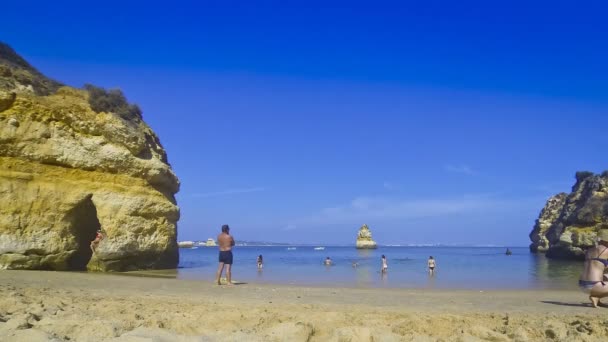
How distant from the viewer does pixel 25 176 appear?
16172 mm

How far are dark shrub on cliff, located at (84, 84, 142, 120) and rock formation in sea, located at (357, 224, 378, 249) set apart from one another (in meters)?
82.3

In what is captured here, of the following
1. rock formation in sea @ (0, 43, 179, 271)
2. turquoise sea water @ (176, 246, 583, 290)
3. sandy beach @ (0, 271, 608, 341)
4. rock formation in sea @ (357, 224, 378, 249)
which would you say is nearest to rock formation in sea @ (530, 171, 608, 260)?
turquoise sea water @ (176, 246, 583, 290)

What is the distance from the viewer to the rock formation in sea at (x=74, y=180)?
15.9 metres

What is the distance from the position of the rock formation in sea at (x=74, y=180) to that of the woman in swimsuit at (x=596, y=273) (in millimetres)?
15308

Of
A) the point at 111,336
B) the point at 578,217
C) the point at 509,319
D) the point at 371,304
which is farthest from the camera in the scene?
the point at 578,217

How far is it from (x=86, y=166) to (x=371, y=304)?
13.1 m

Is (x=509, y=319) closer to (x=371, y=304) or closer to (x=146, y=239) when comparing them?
(x=371, y=304)

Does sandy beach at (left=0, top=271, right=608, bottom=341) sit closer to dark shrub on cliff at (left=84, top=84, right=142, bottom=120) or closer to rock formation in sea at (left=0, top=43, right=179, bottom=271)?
rock formation in sea at (left=0, top=43, right=179, bottom=271)

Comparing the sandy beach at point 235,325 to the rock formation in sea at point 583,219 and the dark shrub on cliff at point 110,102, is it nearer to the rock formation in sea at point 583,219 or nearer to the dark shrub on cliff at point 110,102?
the dark shrub on cliff at point 110,102

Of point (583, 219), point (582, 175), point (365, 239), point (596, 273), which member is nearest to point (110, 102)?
point (596, 273)

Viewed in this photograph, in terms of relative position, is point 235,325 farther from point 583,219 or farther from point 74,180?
point 583,219

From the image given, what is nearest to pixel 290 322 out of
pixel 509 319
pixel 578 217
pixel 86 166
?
pixel 509 319

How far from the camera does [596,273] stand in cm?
964

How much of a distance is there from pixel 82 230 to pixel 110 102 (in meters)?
5.63
